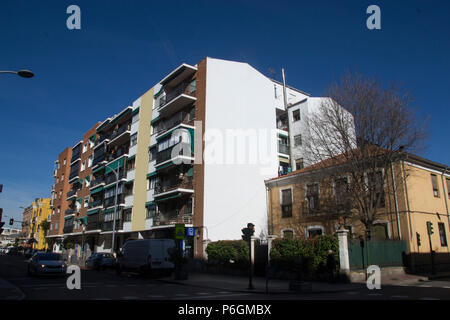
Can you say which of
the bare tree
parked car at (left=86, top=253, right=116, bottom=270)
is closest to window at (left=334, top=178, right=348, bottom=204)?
the bare tree

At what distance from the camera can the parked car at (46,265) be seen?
18.7 m

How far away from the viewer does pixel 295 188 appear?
27078mm

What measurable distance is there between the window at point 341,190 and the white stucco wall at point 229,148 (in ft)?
30.1

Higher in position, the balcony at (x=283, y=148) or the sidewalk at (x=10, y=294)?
Answer: the balcony at (x=283, y=148)

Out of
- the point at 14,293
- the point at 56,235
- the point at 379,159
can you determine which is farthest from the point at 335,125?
the point at 56,235

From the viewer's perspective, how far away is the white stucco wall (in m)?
28.5

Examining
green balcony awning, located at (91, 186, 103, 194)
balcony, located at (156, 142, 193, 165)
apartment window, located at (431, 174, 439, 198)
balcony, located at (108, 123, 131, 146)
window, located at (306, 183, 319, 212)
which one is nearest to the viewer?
apartment window, located at (431, 174, 439, 198)

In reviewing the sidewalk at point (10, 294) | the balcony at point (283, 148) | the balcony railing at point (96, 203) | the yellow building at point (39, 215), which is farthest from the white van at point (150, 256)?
the yellow building at point (39, 215)

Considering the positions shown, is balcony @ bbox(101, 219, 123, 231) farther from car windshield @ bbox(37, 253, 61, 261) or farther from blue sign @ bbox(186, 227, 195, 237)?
car windshield @ bbox(37, 253, 61, 261)

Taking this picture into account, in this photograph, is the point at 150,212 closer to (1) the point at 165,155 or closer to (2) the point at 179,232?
(1) the point at 165,155

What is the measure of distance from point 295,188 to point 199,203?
779 centimetres

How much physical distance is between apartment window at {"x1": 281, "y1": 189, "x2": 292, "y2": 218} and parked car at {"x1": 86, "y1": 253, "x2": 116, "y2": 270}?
14.3 metres

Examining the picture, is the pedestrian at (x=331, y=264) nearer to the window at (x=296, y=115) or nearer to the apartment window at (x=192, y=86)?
the apartment window at (x=192, y=86)
